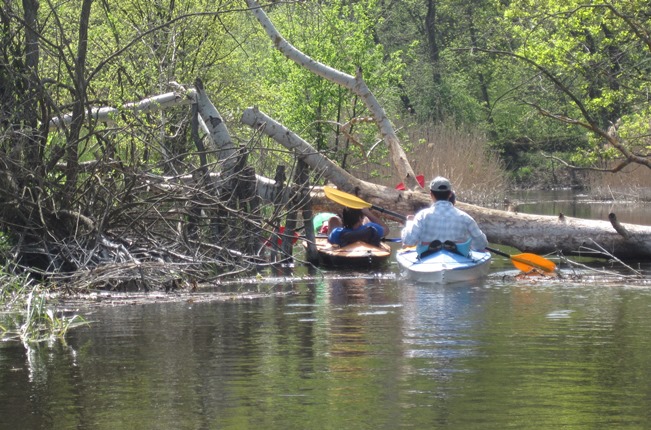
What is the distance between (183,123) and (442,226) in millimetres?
3721

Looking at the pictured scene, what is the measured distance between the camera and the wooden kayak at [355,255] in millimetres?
18438

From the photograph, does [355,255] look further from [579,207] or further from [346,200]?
[579,207]

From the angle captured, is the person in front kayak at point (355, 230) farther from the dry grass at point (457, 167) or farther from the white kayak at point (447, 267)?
the dry grass at point (457, 167)

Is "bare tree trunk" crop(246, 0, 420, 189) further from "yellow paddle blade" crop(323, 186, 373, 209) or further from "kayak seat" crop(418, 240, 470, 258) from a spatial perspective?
"kayak seat" crop(418, 240, 470, 258)

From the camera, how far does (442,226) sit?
15461 mm

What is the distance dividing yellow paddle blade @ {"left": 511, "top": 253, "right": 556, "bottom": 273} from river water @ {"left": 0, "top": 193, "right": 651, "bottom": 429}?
204 cm

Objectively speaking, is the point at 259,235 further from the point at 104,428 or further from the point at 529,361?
the point at 104,428

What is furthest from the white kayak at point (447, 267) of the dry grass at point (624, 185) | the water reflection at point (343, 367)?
the dry grass at point (624, 185)

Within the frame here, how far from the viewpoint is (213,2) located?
73.8 ft

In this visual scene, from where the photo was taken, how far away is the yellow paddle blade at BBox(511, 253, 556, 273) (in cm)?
1572

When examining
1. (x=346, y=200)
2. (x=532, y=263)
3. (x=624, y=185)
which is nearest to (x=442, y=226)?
(x=532, y=263)

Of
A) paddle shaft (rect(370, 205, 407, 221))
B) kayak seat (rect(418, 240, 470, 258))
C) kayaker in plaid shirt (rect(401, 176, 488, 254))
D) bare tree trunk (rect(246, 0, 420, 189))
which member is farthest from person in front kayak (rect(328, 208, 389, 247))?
kayak seat (rect(418, 240, 470, 258))

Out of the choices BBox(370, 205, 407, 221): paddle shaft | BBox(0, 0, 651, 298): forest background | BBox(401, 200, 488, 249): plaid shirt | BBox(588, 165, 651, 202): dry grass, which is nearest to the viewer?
BBox(0, 0, 651, 298): forest background

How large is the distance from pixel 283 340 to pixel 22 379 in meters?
2.59
